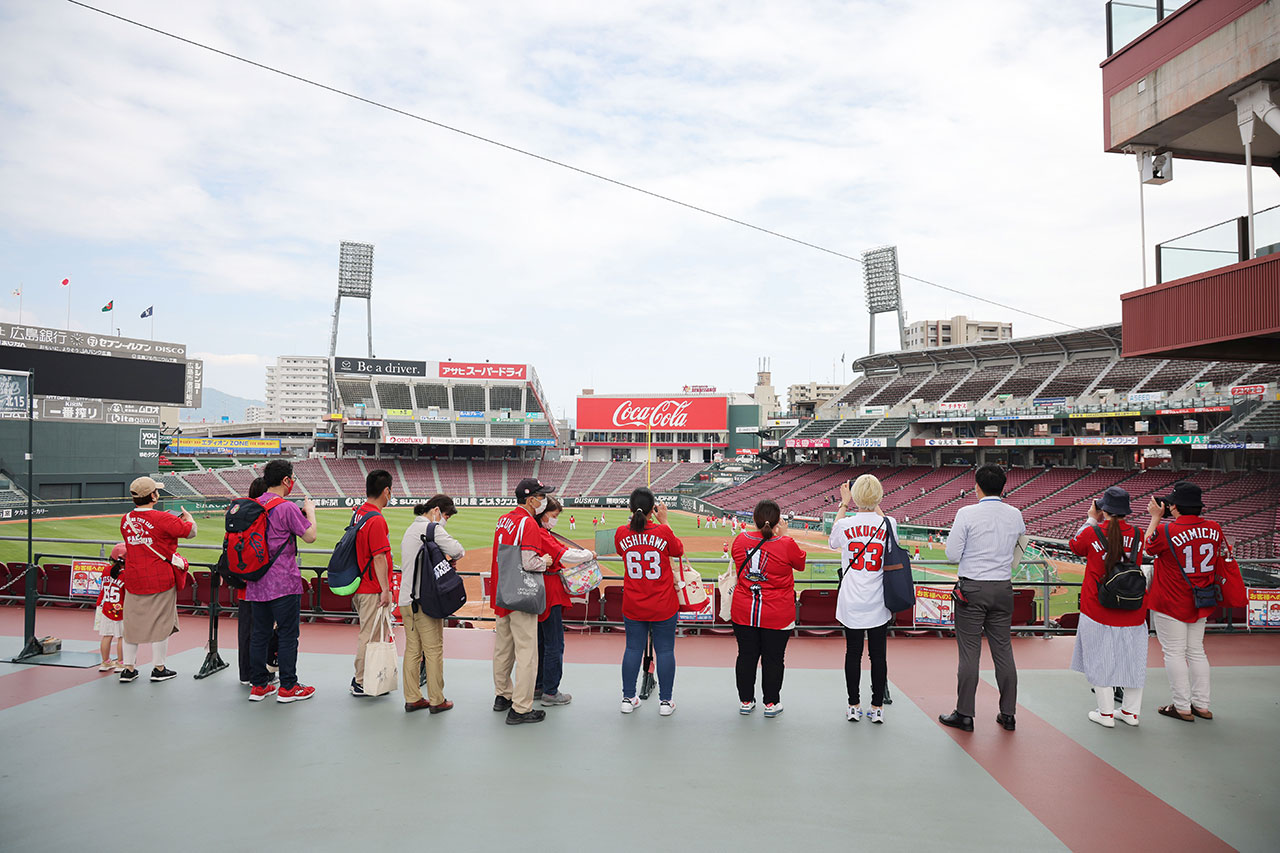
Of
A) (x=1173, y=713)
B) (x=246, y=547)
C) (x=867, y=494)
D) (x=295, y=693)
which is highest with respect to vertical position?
(x=867, y=494)

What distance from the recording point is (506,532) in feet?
17.5

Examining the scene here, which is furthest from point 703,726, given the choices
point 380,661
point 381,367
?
point 381,367

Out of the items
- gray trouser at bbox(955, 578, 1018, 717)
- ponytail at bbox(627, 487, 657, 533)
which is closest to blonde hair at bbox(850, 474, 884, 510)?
gray trouser at bbox(955, 578, 1018, 717)

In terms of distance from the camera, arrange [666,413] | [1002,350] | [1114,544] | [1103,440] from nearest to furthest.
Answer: [1114,544]
[1103,440]
[1002,350]
[666,413]

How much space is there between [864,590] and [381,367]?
6744 centimetres

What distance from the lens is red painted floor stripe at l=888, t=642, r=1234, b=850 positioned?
3619mm

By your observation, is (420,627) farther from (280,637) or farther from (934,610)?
(934,610)

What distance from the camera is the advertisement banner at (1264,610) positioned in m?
8.14

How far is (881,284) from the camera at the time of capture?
62.0 meters

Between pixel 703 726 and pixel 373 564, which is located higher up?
pixel 373 564

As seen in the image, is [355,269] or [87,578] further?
[355,269]

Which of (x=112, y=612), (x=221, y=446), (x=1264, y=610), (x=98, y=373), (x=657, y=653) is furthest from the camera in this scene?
(x=221, y=446)

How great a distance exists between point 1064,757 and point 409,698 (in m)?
4.70

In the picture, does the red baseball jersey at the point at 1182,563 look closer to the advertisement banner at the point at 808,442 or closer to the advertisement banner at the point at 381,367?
the advertisement banner at the point at 808,442
